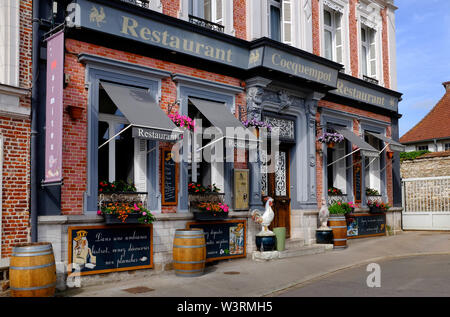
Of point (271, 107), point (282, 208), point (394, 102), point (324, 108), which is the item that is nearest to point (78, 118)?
point (271, 107)

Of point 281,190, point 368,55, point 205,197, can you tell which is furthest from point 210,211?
point 368,55

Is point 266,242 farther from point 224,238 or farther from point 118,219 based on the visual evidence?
point 118,219

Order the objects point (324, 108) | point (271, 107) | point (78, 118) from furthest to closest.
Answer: point (324, 108)
point (271, 107)
point (78, 118)

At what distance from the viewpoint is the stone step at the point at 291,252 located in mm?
11328

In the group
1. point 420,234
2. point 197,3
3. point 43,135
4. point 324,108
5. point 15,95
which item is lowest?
point 420,234

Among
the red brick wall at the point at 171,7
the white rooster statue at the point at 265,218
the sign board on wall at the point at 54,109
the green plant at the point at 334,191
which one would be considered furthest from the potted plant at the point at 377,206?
the sign board on wall at the point at 54,109

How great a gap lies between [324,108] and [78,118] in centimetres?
827

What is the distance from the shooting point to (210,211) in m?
10.8

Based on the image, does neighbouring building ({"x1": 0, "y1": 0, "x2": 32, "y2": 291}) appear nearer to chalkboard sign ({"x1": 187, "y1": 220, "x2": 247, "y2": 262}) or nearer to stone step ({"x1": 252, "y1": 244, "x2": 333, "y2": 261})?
chalkboard sign ({"x1": 187, "y1": 220, "x2": 247, "y2": 262})

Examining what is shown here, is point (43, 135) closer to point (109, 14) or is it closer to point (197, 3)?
point (109, 14)

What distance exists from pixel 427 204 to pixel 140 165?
1337cm

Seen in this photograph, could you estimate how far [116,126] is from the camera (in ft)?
32.6

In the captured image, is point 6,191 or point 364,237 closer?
point 6,191

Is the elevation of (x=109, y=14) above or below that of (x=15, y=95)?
above
